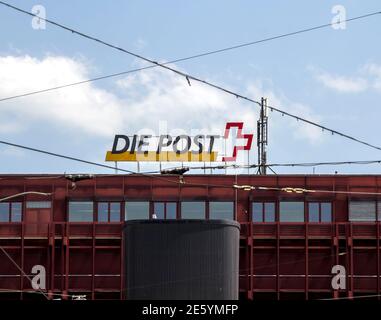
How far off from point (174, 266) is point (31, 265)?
28675 mm

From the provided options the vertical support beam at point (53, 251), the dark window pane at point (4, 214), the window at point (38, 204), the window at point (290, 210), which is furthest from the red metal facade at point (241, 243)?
the dark window pane at point (4, 214)

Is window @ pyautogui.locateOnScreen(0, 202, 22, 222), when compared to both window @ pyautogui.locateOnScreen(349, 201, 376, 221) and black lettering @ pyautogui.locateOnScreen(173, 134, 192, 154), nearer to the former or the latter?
black lettering @ pyautogui.locateOnScreen(173, 134, 192, 154)

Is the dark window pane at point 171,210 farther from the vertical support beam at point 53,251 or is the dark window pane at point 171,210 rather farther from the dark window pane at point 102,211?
the vertical support beam at point 53,251

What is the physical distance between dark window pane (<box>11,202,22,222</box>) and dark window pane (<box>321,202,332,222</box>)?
2212 centimetres

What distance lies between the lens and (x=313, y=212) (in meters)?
67.9

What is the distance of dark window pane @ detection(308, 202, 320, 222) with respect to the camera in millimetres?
67875

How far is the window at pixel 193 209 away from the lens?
6762 cm

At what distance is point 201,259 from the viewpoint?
41438 millimetres

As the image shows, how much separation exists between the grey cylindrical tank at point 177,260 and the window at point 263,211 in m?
24.8

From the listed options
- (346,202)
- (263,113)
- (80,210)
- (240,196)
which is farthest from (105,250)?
(263,113)

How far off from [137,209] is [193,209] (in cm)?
410

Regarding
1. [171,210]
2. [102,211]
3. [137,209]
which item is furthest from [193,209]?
[102,211]

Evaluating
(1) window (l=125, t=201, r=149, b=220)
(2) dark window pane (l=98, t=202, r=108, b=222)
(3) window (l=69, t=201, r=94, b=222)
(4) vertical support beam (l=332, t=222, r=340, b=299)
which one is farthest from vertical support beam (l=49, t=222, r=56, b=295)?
(4) vertical support beam (l=332, t=222, r=340, b=299)
